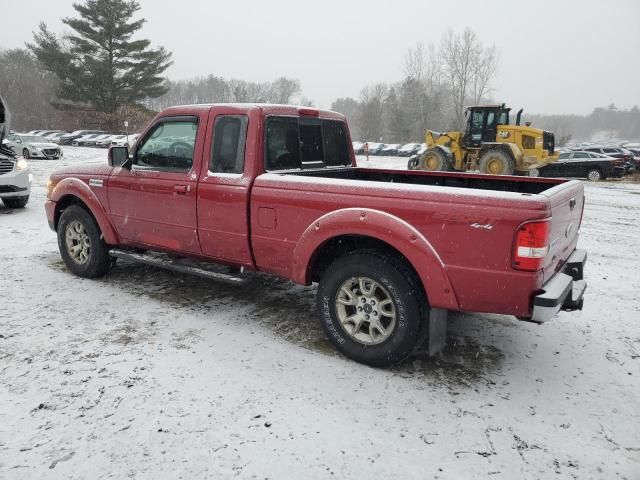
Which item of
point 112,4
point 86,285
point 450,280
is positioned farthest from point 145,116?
point 450,280

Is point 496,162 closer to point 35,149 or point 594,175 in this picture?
point 594,175

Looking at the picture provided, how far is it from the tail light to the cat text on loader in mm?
14592

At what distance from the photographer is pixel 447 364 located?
3.68 meters

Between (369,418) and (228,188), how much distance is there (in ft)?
7.36

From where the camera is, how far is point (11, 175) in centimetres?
952

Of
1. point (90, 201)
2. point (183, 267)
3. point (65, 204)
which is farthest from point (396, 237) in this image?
point (65, 204)

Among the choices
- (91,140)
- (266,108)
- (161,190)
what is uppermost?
(91,140)

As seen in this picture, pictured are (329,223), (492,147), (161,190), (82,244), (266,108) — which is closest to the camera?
(329,223)

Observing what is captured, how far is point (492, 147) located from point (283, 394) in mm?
16226

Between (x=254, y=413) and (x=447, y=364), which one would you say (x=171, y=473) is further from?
(x=447, y=364)

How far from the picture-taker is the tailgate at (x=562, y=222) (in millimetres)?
3098

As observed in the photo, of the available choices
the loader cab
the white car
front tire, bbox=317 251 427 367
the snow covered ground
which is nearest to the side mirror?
the snow covered ground

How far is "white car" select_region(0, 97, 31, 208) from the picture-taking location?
371 inches

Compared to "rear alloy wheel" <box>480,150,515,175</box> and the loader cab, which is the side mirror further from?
the loader cab
